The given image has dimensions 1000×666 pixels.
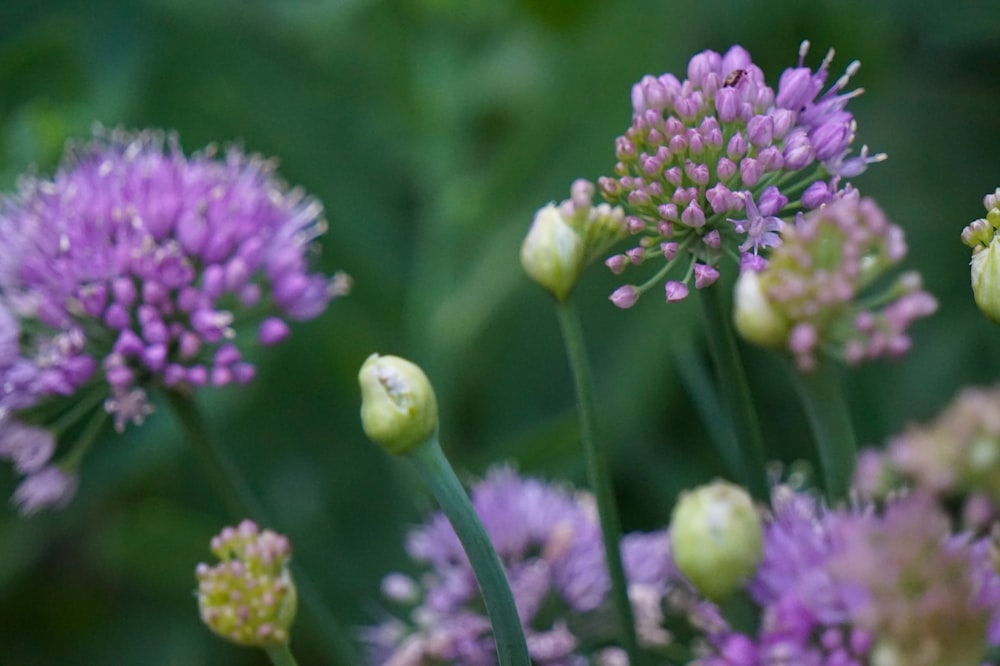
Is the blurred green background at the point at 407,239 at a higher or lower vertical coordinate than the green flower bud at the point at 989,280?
higher

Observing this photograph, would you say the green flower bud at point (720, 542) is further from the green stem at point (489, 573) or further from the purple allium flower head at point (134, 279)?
the purple allium flower head at point (134, 279)

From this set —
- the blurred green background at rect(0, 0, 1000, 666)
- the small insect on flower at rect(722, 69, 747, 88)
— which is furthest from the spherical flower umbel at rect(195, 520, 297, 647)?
the blurred green background at rect(0, 0, 1000, 666)

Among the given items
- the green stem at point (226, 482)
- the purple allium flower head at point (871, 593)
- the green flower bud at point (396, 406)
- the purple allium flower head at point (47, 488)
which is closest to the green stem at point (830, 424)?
the purple allium flower head at point (871, 593)

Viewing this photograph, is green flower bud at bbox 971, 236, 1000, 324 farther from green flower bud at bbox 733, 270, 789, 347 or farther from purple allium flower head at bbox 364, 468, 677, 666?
purple allium flower head at bbox 364, 468, 677, 666

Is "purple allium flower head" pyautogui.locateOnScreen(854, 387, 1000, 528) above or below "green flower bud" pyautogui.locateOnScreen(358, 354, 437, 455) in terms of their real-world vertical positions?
below

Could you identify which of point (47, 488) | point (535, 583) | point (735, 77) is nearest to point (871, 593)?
point (735, 77)

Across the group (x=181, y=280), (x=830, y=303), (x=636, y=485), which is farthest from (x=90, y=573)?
(x=830, y=303)

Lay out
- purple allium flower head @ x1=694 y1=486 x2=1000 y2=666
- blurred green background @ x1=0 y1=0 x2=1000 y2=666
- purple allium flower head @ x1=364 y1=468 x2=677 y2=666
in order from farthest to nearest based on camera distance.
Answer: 1. blurred green background @ x1=0 y1=0 x2=1000 y2=666
2. purple allium flower head @ x1=364 y1=468 x2=677 y2=666
3. purple allium flower head @ x1=694 y1=486 x2=1000 y2=666
